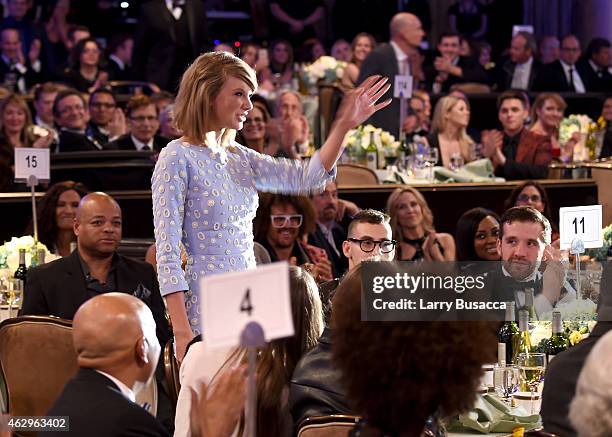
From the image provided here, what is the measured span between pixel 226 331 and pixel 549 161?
7.50 meters

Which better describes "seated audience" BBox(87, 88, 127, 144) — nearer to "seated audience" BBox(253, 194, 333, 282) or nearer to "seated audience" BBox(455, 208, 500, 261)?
"seated audience" BBox(253, 194, 333, 282)

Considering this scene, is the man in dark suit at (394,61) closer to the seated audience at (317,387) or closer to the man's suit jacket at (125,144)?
the man's suit jacket at (125,144)

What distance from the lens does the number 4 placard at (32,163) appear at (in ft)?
21.7

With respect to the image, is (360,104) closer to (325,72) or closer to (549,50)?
(325,72)

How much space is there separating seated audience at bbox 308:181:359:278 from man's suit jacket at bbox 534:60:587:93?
5.14m

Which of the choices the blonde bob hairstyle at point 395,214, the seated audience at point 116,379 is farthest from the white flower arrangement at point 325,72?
the seated audience at point 116,379

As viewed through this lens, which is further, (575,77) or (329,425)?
(575,77)

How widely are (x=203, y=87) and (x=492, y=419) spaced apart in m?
1.28

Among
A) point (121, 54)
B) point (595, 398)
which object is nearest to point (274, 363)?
point (595, 398)

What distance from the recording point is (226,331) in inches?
85.5

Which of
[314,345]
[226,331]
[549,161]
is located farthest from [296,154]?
[226,331]

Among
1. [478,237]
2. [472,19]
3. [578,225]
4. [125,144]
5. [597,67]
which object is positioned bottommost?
[478,237]

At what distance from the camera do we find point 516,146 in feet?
31.5

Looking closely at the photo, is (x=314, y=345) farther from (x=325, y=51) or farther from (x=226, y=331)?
(x=325, y=51)
